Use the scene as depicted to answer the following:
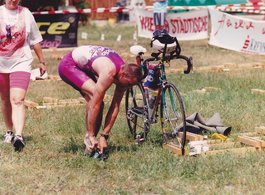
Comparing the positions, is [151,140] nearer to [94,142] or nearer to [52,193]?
[94,142]

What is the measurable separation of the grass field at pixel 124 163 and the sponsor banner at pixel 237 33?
6.26m

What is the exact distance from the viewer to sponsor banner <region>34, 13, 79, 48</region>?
808 inches

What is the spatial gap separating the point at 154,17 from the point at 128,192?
49.5ft

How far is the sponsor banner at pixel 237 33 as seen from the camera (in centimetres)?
1716

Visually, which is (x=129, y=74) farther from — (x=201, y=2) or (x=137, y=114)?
(x=201, y=2)

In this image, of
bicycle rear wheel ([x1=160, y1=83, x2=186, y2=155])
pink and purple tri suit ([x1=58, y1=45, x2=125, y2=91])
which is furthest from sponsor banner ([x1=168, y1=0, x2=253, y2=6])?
pink and purple tri suit ([x1=58, y1=45, x2=125, y2=91])

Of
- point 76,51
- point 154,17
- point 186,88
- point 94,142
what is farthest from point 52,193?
point 154,17

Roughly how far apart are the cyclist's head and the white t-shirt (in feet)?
4.78

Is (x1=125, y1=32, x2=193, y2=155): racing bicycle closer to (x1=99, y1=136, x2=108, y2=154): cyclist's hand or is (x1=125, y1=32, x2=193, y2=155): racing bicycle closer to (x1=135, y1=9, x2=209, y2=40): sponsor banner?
(x1=99, y1=136, x2=108, y2=154): cyclist's hand

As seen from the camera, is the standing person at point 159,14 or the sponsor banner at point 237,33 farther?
the standing person at point 159,14

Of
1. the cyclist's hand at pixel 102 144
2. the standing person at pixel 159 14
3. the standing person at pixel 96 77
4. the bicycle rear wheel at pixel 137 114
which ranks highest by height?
the standing person at pixel 96 77

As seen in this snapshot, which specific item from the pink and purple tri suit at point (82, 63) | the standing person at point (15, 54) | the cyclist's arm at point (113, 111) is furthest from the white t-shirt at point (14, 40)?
the cyclist's arm at point (113, 111)

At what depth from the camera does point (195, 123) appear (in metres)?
8.73

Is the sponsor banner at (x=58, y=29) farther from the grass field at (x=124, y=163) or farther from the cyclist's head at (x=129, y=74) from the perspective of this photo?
the cyclist's head at (x=129, y=74)
